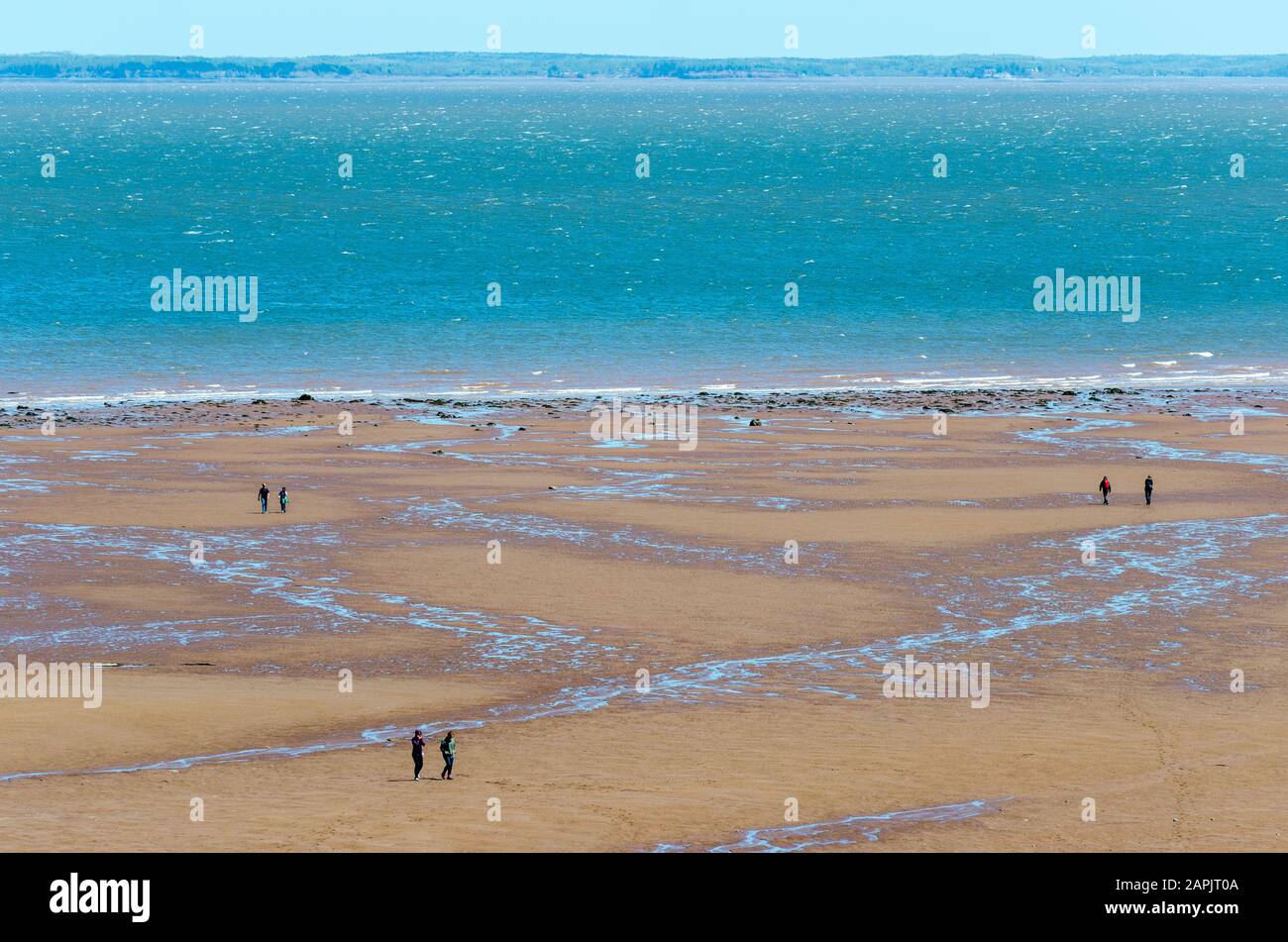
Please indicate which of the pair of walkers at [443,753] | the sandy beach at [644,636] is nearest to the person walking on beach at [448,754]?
the pair of walkers at [443,753]

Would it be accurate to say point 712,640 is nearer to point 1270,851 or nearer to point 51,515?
point 1270,851

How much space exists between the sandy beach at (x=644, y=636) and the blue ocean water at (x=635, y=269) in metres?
20.8

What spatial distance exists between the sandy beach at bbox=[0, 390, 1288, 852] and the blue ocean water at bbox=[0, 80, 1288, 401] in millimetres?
20849

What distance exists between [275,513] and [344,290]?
190ft

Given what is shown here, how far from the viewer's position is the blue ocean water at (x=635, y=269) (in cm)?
8025

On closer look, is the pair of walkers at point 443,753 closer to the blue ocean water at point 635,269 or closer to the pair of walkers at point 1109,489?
the pair of walkers at point 1109,489

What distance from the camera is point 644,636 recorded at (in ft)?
115

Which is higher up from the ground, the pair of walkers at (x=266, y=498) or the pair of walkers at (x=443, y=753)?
the pair of walkers at (x=266, y=498)

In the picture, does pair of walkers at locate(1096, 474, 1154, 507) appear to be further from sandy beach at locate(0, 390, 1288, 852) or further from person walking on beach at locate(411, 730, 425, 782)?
person walking on beach at locate(411, 730, 425, 782)

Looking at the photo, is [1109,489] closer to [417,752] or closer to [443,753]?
[443,753]

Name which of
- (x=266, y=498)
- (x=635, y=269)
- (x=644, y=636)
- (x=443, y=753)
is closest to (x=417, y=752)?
(x=443, y=753)

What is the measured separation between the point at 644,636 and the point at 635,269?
77089 millimetres

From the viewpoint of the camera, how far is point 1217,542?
142ft
